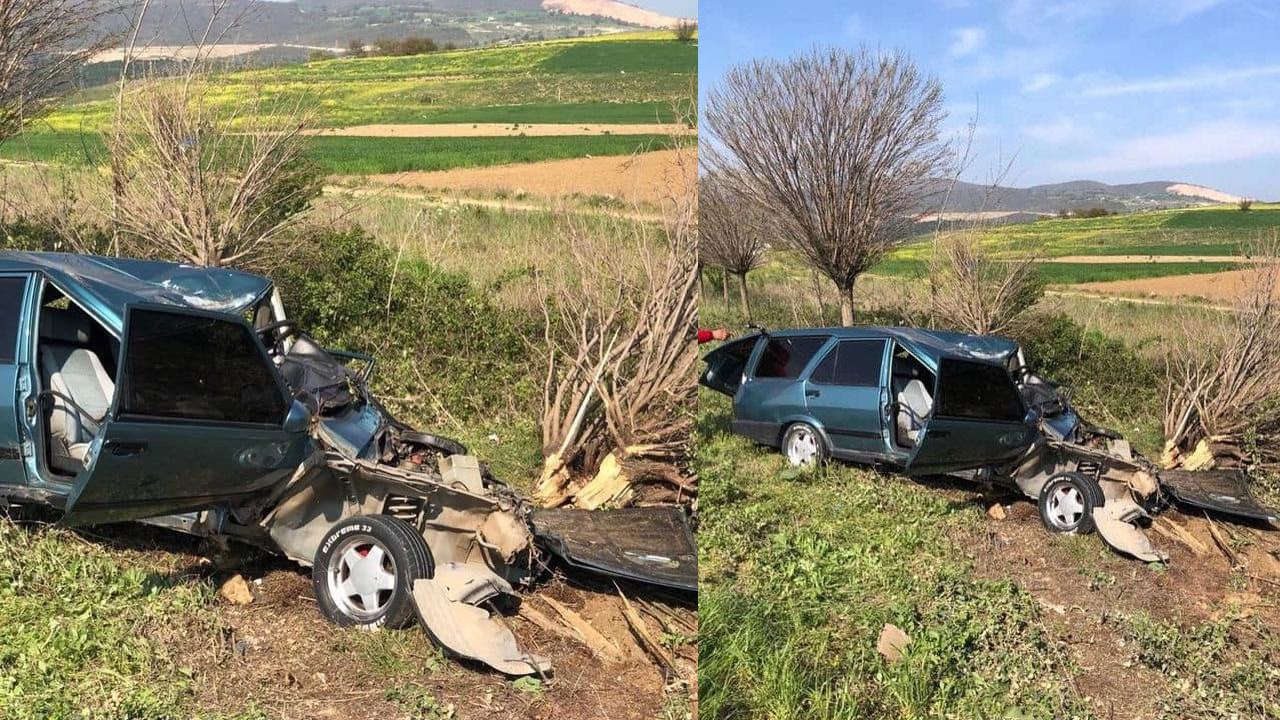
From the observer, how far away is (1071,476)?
857cm

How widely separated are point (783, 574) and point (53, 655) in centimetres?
389

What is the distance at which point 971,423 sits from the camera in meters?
7.50

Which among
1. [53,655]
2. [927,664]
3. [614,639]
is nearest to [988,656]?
[927,664]

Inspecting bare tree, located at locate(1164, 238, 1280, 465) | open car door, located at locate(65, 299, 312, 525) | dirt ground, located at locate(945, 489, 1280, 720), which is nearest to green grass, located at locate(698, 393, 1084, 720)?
dirt ground, located at locate(945, 489, 1280, 720)

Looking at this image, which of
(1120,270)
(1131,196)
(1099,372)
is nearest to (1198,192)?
(1131,196)

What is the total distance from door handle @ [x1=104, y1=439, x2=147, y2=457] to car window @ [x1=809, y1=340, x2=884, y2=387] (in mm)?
6236

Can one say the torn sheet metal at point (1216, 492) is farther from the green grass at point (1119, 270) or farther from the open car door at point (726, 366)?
the green grass at point (1119, 270)

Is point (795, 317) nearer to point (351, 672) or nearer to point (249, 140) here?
point (249, 140)

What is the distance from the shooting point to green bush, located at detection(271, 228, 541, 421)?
466 inches

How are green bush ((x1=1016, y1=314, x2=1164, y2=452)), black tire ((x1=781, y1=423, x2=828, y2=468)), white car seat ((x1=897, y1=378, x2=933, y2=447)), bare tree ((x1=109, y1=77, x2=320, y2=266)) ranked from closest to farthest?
white car seat ((x1=897, y1=378, x2=933, y2=447)) → black tire ((x1=781, y1=423, x2=828, y2=468)) → bare tree ((x1=109, y1=77, x2=320, y2=266)) → green bush ((x1=1016, y1=314, x2=1164, y2=452))

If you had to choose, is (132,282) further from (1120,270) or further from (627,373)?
(1120,270)

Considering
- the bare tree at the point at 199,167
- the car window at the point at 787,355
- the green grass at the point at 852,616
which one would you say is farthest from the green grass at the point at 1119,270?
the green grass at the point at 852,616

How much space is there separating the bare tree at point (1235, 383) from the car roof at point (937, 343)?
6.09 metres

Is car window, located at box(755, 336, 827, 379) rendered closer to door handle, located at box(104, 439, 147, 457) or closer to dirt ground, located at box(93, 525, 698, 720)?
dirt ground, located at box(93, 525, 698, 720)
